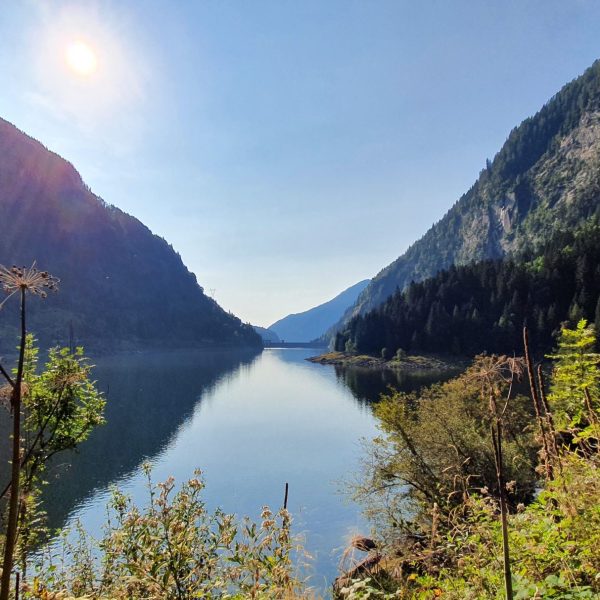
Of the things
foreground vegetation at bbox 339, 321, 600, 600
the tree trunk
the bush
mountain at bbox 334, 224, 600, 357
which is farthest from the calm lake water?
mountain at bbox 334, 224, 600, 357

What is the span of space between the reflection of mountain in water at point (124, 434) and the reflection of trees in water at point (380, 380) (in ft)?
111

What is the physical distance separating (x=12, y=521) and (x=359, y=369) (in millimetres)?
137721

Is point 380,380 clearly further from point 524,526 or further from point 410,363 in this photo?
point 524,526

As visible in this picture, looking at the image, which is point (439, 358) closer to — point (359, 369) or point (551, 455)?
point (359, 369)

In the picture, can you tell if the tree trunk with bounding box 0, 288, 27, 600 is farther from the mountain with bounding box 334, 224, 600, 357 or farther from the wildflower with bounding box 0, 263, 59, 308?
the mountain with bounding box 334, 224, 600, 357

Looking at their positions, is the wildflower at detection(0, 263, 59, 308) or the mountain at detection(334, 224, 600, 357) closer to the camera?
the wildflower at detection(0, 263, 59, 308)

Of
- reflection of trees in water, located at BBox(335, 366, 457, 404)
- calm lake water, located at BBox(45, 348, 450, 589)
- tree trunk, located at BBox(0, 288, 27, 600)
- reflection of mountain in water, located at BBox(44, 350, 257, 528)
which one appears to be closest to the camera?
tree trunk, located at BBox(0, 288, 27, 600)

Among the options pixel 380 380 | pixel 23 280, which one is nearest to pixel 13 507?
pixel 23 280

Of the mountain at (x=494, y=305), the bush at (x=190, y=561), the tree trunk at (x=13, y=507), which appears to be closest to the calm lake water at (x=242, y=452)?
the bush at (x=190, y=561)

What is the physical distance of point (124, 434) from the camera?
55.2 metres

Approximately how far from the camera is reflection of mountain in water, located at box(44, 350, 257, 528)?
3506 cm

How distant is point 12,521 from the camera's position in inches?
87.3

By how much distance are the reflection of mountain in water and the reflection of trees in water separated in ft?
111

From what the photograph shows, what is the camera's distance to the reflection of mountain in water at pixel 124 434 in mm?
35062
